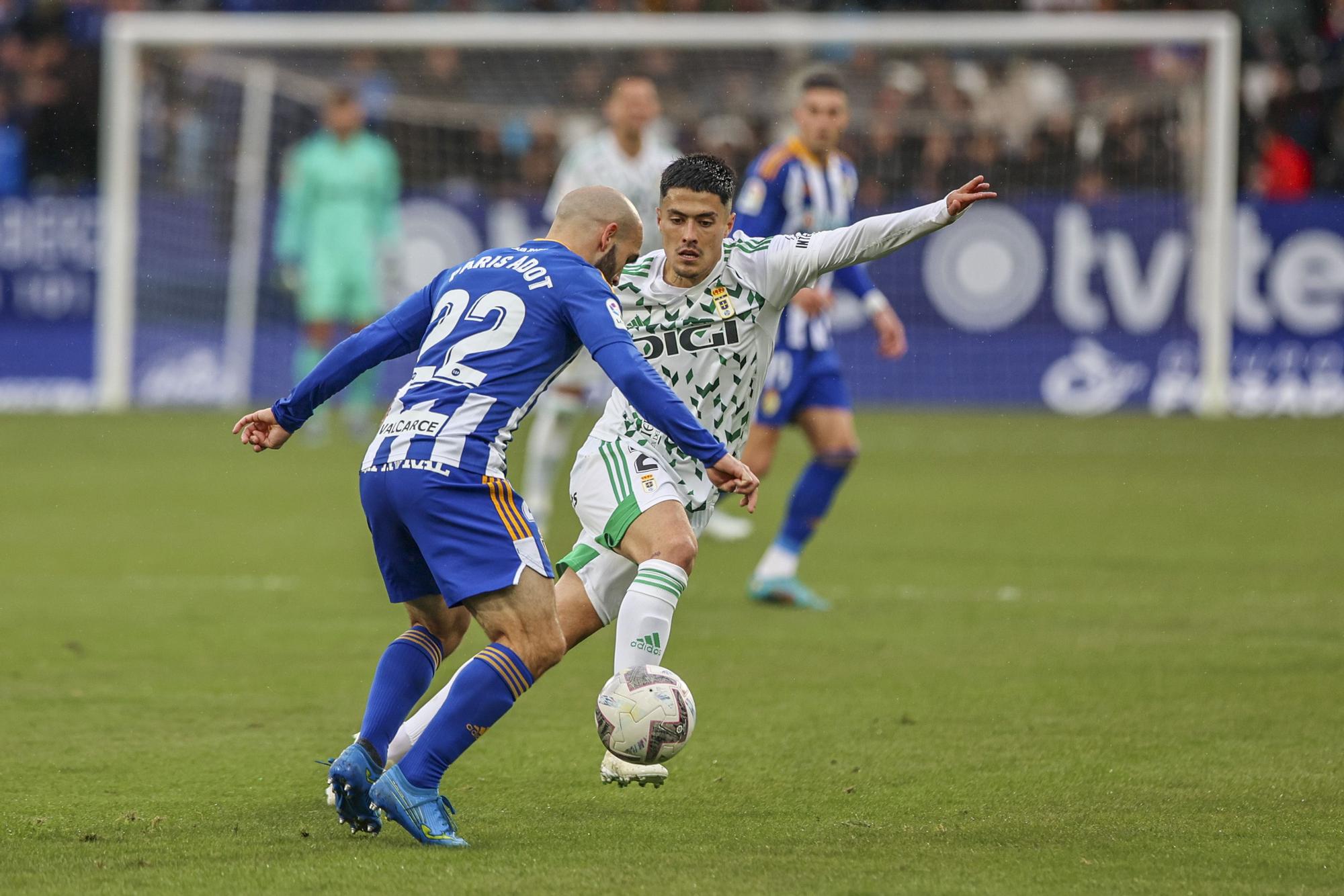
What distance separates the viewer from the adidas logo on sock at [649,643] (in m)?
5.43

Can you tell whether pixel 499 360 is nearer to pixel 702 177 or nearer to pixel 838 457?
pixel 702 177

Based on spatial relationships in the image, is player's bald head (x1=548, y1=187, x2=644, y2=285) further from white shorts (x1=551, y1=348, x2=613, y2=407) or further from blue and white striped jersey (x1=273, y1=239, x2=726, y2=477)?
white shorts (x1=551, y1=348, x2=613, y2=407)

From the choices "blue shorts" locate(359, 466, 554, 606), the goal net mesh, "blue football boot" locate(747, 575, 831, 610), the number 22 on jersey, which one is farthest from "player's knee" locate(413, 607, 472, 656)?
the goal net mesh

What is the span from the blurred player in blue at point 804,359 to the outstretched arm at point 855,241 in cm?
308

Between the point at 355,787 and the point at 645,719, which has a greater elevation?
the point at 645,719

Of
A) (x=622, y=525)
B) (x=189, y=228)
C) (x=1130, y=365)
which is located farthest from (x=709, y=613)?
(x=189, y=228)

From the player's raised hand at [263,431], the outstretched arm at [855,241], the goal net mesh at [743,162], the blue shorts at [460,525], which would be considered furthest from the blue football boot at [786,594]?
the goal net mesh at [743,162]

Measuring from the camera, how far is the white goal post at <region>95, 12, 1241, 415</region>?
58.3 feet

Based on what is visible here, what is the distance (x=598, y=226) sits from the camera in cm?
513

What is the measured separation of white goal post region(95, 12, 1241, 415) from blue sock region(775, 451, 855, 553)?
9372mm

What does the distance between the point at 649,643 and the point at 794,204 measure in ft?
13.6

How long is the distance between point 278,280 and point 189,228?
1084 millimetres

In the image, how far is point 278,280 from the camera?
63.2 ft

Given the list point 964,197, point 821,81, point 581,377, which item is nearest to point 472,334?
point 964,197
